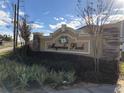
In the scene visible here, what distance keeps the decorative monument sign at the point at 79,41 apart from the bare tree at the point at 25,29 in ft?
14.7

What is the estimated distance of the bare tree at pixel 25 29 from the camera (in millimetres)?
23516

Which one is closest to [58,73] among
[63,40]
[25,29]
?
[63,40]

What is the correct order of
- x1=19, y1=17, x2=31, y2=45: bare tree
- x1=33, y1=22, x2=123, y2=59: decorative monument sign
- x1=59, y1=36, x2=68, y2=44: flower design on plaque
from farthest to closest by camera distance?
x1=19, y1=17, x2=31, y2=45: bare tree < x1=59, y1=36, x2=68, y2=44: flower design on plaque < x1=33, y1=22, x2=123, y2=59: decorative monument sign

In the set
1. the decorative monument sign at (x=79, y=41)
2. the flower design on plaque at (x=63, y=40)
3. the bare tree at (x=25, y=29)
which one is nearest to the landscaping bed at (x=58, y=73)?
the decorative monument sign at (x=79, y=41)

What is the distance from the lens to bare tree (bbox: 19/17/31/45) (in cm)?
2352

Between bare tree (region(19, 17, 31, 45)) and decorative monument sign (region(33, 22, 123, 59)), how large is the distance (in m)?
4.47

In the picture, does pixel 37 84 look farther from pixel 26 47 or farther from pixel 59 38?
pixel 26 47

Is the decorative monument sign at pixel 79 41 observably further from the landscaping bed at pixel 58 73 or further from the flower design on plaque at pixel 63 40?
the landscaping bed at pixel 58 73

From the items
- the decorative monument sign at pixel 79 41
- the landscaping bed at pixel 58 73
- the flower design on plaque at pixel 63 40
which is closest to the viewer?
the landscaping bed at pixel 58 73

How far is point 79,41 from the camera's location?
51.0ft

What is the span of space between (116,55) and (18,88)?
8.33 metres

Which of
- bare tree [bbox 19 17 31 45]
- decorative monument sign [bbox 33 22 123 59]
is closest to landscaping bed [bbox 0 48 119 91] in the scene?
decorative monument sign [bbox 33 22 123 59]

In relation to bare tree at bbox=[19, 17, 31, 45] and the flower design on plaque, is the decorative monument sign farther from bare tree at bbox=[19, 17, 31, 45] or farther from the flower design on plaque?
bare tree at bbox=[19, 17, 31, 45]

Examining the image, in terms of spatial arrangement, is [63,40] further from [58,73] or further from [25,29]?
[25,29]
